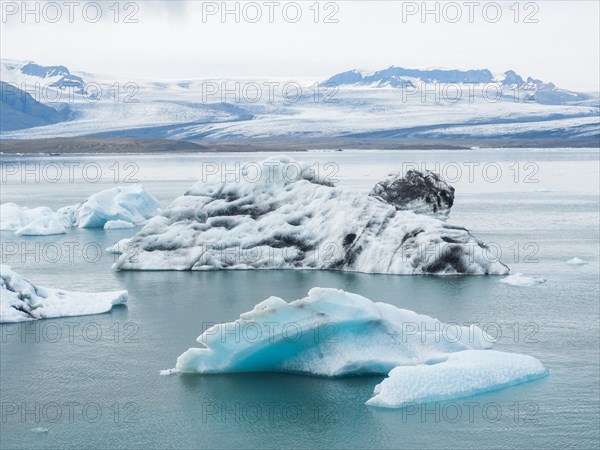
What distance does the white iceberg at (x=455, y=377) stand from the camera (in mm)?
10273

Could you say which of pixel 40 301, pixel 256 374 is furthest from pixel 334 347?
pixel 40 301

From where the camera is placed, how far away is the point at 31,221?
1102 inches

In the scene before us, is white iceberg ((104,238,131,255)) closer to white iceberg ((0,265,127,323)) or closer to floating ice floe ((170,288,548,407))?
white iceberg ((0,265,127,323))

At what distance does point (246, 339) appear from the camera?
442 inches

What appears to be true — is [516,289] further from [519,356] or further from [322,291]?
[322,291]

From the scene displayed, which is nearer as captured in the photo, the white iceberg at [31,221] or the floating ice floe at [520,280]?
the floating ice floe at [520,280]

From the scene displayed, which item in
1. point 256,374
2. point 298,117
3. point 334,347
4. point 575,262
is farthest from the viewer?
point 298,117

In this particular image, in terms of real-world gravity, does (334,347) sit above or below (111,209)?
below

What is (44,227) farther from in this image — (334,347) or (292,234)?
(334,347)

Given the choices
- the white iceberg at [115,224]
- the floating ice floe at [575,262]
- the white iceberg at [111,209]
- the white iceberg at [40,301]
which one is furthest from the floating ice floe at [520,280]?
the white iceberg at [111,209]

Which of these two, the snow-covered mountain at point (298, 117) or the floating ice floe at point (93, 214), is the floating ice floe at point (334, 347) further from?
the snow-covered mountain at point (298, 117)

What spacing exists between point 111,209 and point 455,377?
19600 millimetres

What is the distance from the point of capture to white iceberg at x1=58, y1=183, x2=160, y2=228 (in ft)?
92.3

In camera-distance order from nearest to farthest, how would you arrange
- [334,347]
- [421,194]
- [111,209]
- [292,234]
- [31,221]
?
[334,347]
[292,234]
[421,194]
[31,221]
[111,209]
